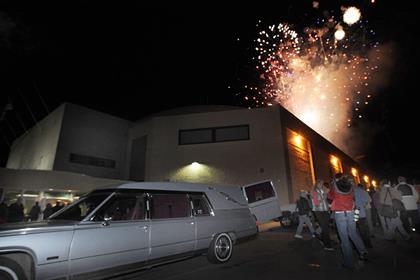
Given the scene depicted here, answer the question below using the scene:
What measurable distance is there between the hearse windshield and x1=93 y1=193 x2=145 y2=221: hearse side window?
0.17 metres

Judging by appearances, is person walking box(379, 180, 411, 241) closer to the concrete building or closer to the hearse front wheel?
the hearse front wheel

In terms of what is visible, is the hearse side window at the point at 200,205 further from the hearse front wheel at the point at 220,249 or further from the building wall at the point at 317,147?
the building wall at the point at 317,147

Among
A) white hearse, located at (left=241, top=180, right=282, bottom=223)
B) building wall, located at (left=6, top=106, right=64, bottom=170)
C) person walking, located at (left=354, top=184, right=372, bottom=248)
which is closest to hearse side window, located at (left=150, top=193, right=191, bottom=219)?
person walking, located at (left=354, top=184, right=372, bottom=248)

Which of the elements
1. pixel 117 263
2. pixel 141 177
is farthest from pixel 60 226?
pixel 141 177

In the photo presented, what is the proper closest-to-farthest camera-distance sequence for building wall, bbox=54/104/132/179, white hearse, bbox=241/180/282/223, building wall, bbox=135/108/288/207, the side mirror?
the side mirror → white hearse, bbox=241/180/282/223 → building wall, bbox=135/108/288/207 → building wall, bbox=54/104/132/179

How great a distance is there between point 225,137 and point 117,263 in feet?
54.8

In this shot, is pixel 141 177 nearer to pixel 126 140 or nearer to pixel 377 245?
pixel 126 140

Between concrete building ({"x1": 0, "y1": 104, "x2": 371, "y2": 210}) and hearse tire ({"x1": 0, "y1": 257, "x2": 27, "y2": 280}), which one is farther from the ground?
concrete building ({"x1": 0, "y1": 104, "x2": 371, "y2": 210})

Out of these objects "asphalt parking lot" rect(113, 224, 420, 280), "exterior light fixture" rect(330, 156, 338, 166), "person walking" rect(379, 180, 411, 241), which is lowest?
"asphalt parking lot" rect(113, 224, 420, 280)

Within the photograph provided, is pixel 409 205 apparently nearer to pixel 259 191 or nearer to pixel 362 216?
pixel 362 216

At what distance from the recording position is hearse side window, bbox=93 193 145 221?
484cm

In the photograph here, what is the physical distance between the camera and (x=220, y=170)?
66.3 ft

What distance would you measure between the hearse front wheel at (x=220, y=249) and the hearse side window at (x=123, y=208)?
2.05 m

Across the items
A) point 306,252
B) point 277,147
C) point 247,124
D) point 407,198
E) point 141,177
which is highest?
point 247,124
